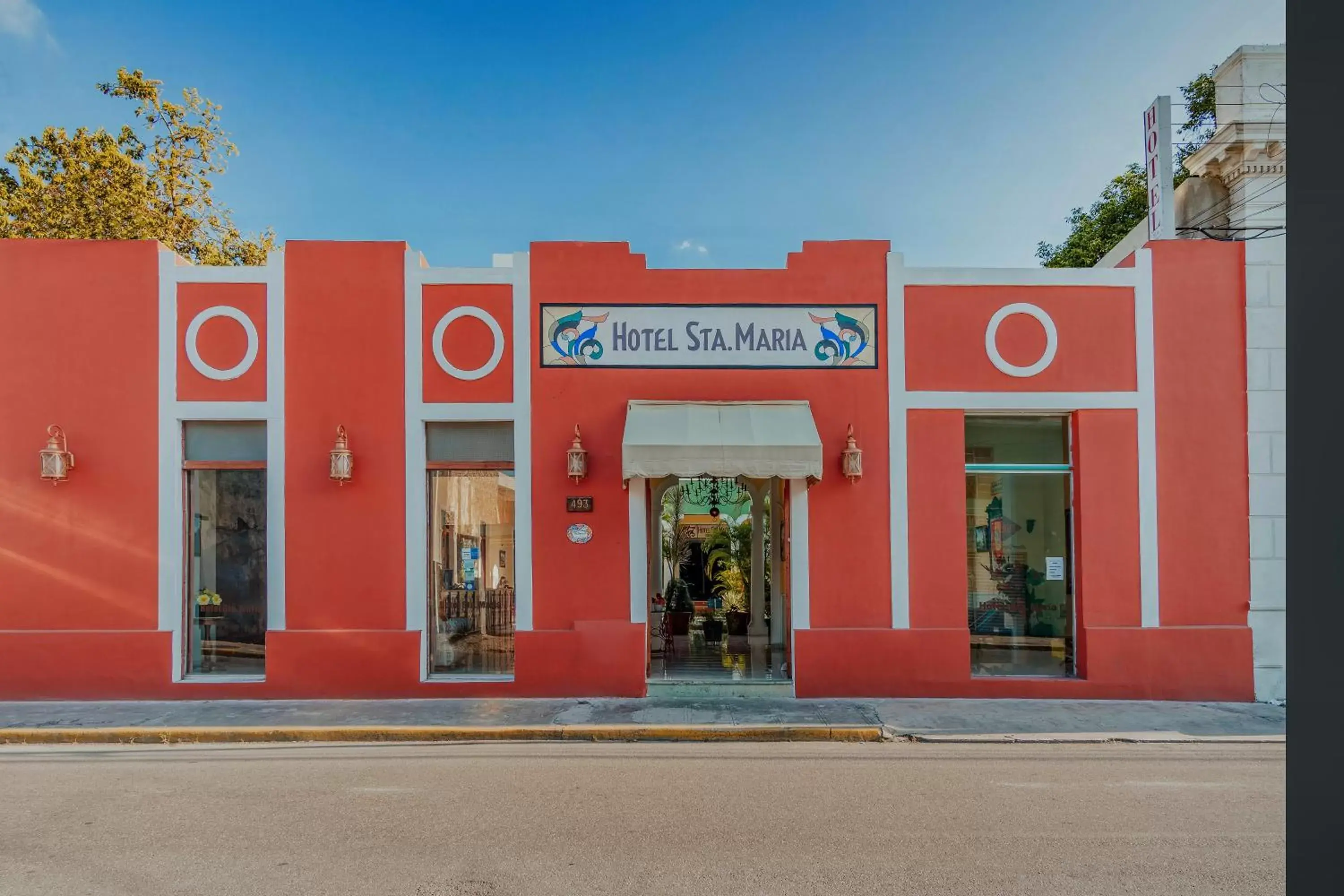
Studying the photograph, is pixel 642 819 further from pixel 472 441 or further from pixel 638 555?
pixel 472 441

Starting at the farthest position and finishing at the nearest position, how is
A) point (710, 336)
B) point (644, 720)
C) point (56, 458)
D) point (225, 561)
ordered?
point (225, 561) → point (710, 336) → point (56, 458) → point (644, 720)

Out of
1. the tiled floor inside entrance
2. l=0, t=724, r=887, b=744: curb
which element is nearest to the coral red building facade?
the tiled floor inside entrance

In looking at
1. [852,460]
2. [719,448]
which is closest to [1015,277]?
[852,460]

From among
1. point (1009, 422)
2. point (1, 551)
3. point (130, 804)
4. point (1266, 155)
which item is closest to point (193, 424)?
point (1, 551)

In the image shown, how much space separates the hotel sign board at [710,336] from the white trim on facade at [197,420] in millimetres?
3297

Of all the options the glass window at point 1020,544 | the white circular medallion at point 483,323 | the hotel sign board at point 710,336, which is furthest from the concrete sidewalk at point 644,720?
the hotel sign board at point 710,336

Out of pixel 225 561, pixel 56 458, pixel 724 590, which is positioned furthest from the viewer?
pixel 724 590

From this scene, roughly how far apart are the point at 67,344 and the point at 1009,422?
11.7 metres

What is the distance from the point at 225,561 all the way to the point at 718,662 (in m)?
6.47

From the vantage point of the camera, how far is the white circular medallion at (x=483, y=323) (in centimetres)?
1145

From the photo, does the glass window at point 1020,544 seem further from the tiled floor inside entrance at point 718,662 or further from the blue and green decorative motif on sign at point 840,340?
the tiled floor inside entrance at point 718,662

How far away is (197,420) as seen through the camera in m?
11.4

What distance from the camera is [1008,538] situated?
11.8 meters

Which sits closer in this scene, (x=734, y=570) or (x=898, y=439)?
(x=898, y=439)
